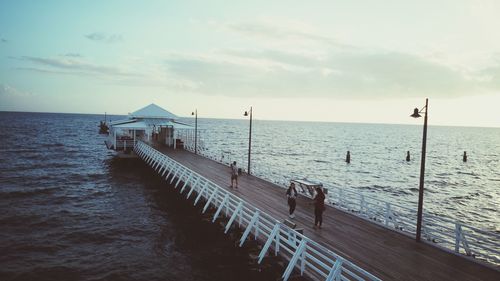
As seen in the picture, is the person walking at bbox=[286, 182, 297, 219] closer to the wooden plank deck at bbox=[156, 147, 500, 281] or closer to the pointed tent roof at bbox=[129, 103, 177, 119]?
the wooden plank deck at bbox=[156, 147, 500, 281]

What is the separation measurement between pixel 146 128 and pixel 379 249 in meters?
29.4

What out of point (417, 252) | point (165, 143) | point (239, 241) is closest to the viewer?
point (417, 252)

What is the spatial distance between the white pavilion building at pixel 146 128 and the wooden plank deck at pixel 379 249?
2284cm

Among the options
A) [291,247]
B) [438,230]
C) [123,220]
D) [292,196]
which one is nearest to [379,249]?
[291,247]

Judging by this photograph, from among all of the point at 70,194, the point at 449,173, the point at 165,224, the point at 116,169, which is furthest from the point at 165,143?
the point at 449,173

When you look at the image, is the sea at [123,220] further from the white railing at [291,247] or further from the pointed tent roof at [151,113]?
the pointed tent roof at [151,113]

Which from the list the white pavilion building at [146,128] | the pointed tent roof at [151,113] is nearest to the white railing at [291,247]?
the white pavilion building at [146,128]

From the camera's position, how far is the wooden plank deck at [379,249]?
979 centimetres

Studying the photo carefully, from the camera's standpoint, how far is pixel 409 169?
172 ft

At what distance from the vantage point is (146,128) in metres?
36.2

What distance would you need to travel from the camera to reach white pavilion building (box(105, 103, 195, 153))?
121 feet

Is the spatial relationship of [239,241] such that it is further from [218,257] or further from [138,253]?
[138,253]

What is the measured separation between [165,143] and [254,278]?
111 ft

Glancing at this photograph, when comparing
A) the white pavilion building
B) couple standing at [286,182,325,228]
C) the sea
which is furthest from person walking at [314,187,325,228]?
the white pavilion building
